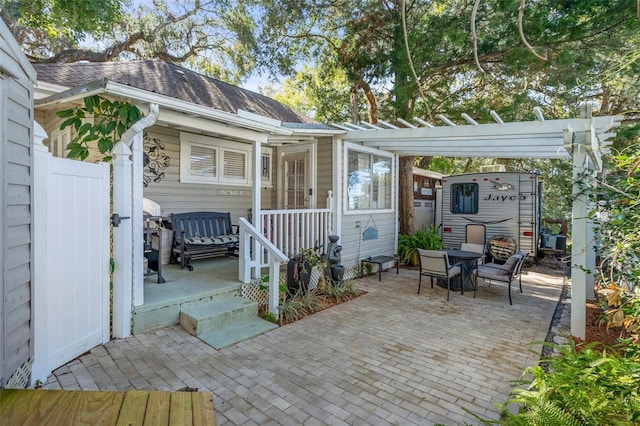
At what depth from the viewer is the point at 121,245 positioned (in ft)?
11.6

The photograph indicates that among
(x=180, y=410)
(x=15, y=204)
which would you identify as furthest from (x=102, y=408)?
(x=15, y=204)

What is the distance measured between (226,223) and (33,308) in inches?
162

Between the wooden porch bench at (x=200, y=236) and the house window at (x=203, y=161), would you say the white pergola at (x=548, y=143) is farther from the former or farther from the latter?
the wooden porch bench at (x=200, y=236)

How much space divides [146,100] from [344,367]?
141 inches

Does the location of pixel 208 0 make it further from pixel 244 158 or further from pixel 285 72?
pixel 244 158

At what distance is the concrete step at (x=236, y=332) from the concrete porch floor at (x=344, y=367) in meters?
0.08

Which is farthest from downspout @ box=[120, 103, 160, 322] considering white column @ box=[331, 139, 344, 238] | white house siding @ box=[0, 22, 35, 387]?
white column @ box=[331, 139, 344, 238]

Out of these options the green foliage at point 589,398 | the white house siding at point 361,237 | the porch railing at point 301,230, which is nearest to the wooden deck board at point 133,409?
the green foliage at point 589,398

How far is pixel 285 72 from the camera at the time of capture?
398 inches

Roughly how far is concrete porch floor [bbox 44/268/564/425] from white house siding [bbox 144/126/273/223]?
267 cm

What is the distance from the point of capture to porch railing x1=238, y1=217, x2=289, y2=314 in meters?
4.45

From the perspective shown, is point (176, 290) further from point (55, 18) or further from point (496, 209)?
point (496, 209)

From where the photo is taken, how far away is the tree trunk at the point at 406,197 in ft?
29.8

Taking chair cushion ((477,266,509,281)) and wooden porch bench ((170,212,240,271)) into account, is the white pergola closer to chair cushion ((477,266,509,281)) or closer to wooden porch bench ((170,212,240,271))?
chair cushion ((477,266,509,281))
